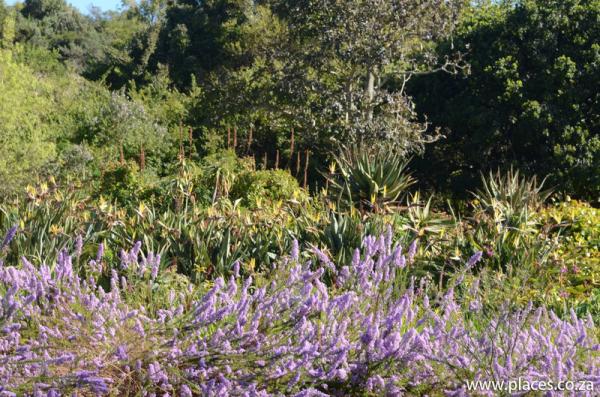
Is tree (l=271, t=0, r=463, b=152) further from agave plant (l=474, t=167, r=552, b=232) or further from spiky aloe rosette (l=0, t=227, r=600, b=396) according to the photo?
spiky aloe rosette (l=0, t=227, r=600, b=396)

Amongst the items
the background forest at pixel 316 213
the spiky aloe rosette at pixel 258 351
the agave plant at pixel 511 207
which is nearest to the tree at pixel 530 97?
the background forest at pixel 316 213

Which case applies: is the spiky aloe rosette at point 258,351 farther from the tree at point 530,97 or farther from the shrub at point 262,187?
the tree at point 530,97

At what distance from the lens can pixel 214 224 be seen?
6.84 metres

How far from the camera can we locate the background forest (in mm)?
3246

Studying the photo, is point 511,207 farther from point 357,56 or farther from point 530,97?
point 530,97

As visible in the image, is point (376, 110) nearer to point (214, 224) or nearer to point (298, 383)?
point (214, 224)

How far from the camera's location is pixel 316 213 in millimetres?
8156

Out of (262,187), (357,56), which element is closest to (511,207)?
(262,187)

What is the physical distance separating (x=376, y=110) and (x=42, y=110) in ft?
20.9

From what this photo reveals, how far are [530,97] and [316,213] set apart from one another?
782cm

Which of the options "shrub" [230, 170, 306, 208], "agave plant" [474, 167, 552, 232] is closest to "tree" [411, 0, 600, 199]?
"shrub" [230, 170, 306, 208]

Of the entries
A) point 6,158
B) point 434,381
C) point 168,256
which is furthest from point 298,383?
point 6,158

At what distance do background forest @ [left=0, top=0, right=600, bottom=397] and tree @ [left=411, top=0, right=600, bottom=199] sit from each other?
0.04 m

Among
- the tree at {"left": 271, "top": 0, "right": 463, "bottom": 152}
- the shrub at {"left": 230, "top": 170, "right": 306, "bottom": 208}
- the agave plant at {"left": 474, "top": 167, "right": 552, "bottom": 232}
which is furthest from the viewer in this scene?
the tree at {"left": 271, "top": 0, "right": 463, "bottom": 152}
